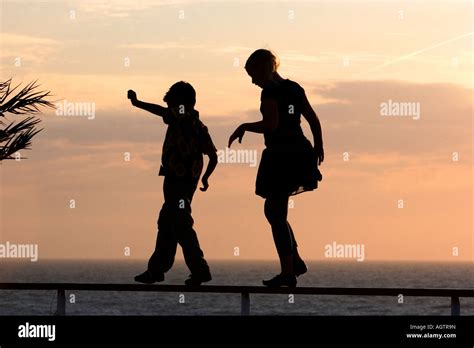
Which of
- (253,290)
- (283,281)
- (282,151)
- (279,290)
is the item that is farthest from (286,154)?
(253,290)

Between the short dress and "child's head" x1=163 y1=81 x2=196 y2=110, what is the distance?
99cm

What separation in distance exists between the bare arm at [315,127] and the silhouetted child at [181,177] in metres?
1.18

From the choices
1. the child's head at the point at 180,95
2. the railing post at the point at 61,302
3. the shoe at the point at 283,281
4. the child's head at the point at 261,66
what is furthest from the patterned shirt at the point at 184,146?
the railing post at the point at 61,302

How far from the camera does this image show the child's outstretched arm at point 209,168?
488 inches

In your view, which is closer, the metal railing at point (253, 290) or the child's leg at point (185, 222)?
the metal railing at point (253, 290)

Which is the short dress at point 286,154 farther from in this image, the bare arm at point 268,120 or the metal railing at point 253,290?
the metal railing at point 253,290

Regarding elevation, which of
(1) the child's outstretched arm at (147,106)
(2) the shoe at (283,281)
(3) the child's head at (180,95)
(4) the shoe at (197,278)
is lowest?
(2) the shoe at (283,281)

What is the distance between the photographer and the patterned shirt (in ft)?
40.7

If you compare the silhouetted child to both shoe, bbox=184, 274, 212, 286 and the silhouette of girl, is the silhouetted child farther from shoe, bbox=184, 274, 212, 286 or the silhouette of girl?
the silhouette of girl

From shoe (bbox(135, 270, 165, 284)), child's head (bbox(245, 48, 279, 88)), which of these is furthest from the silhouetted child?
child's head (bbox(245, 48, 279, 88))
